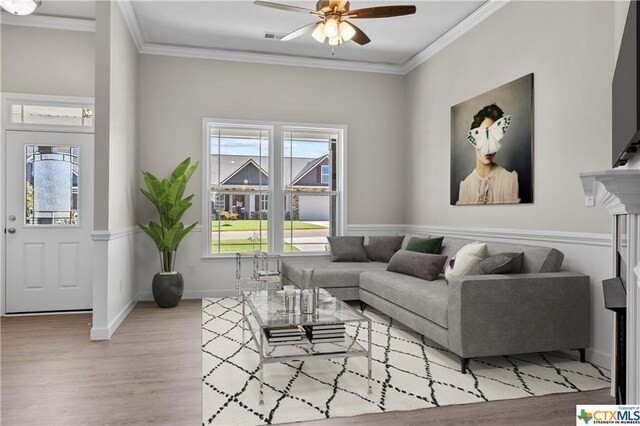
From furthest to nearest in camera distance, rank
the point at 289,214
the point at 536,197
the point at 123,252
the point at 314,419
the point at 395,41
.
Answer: the point at 289,214 → the point at 395,41 → the point at 123,252 → the point at 536,197 → the point at 314,419

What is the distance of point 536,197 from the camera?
12.7ft

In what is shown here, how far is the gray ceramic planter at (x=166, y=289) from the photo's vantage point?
5.07 m

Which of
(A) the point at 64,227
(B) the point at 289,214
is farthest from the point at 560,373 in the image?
(A) the point at 64,227

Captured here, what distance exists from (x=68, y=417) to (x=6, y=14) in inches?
176

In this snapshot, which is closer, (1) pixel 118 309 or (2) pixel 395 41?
(1) pixel 118 309

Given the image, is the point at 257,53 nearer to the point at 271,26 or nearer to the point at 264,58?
the point at 264,58

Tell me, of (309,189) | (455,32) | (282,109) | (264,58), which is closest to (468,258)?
(455,32)

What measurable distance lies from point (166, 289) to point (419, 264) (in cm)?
282

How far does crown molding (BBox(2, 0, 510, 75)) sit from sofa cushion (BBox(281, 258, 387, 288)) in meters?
2.71

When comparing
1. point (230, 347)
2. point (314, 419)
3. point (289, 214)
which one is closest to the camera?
point (314, 419)

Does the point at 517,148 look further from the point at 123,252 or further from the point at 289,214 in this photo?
the point at 123,252

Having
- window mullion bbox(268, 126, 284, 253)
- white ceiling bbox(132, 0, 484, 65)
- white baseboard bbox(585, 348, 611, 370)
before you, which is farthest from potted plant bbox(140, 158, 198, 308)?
white baseboard bbox(585, 348, 611, 370)

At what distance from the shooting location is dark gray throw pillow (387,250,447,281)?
4.22 meters

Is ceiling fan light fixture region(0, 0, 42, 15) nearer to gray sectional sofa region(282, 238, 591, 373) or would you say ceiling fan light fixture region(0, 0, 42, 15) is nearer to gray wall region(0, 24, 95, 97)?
gray wall region(0, 24, 95, 97)
